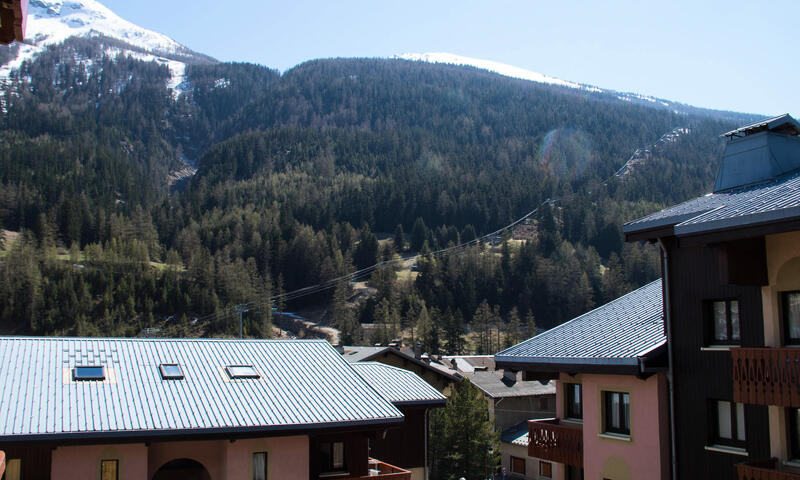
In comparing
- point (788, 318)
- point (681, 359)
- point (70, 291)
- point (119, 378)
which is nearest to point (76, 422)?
point (119, 378)

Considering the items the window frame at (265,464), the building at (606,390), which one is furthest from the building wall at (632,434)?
the window frame at (265,464)

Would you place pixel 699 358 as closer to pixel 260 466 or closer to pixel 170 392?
pixel 260 466

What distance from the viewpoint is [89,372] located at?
22875 mm

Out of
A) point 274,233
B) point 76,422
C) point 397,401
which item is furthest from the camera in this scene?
point 274,233

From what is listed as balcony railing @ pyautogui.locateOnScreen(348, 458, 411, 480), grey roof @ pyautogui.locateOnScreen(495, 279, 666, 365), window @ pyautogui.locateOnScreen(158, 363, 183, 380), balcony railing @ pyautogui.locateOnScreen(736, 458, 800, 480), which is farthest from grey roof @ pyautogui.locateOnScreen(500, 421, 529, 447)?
balcony railing @ pyautogui.locateOnScreen(736, 458, 800, 480)

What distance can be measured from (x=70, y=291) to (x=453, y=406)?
105659 mm

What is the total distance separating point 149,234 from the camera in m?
183

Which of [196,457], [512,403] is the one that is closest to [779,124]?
[196,457]

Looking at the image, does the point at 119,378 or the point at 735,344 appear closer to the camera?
the point at 735,344

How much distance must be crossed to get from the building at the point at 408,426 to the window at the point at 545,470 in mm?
19000

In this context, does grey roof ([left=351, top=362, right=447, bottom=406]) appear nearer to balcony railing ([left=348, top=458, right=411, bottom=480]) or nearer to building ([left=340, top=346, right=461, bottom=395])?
balcony railing ([left=348, top=458, right=411, bottom=480])

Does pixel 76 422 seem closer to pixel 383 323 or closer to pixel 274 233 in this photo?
pixel 383 323

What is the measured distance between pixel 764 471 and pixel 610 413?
5.61 metres

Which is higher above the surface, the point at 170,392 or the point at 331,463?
the point at 170,392
